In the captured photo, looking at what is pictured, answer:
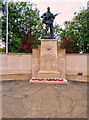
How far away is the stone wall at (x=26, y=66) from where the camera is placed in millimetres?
9117

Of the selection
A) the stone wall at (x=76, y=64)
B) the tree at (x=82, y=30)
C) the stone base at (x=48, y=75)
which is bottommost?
the stone base at (x=48, y=75)

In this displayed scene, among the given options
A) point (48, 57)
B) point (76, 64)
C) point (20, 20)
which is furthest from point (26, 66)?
point (20, 20)

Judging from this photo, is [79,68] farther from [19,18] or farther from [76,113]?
[19,18]

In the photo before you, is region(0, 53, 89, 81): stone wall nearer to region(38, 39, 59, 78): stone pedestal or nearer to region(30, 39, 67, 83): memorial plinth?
region(30, 39, 67, 83): memorial plinth

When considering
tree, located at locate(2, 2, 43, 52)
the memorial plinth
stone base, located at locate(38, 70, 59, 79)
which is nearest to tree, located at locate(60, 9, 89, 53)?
tree, located at locate(2, 2, 43, 52)

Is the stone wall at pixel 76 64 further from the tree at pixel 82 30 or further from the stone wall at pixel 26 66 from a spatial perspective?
the tree at pixel 82 30

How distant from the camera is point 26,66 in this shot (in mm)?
9406

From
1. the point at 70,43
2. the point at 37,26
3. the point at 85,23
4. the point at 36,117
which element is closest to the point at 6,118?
the point at 36,117

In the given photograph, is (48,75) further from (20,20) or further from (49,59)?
(20,20)

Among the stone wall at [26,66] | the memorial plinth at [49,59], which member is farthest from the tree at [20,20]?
the memorial plinth at [49,59]

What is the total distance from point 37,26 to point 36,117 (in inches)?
833

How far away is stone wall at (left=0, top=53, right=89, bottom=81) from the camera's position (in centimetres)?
912

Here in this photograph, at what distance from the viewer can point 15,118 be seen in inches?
104

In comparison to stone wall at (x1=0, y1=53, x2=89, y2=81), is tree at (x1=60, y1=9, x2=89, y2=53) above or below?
above
